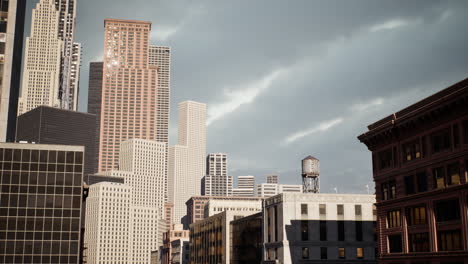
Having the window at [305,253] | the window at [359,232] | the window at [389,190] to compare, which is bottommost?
the window at [305,253]

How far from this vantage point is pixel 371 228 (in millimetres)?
116750

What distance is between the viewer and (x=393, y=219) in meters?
77.6

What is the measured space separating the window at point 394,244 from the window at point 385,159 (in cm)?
926

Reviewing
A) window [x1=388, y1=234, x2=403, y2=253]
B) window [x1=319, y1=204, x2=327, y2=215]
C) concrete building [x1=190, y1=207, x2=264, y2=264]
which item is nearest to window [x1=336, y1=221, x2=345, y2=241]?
window [x1=319, y1=204, x2=327, y2=215]

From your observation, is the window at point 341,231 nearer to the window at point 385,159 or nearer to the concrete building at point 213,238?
the window at point 385,159

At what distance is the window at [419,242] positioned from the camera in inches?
2762

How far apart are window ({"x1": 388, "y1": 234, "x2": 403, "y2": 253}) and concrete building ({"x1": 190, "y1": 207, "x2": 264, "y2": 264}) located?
79.6 meters

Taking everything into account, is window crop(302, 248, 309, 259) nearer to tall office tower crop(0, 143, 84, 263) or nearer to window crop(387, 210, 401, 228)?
window crop(387, 210, 401, 228)

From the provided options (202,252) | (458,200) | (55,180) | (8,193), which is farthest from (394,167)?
(202,252)

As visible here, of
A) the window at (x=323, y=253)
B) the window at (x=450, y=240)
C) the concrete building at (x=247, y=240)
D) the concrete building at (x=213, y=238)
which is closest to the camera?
the window at (x=450, y=240)

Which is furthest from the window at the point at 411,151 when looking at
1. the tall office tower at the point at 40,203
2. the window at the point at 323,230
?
the tall office tower at the point at 40,203

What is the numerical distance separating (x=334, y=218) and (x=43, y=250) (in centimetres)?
5519

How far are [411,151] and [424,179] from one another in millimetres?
4610

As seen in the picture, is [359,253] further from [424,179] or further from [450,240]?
[450,240]
